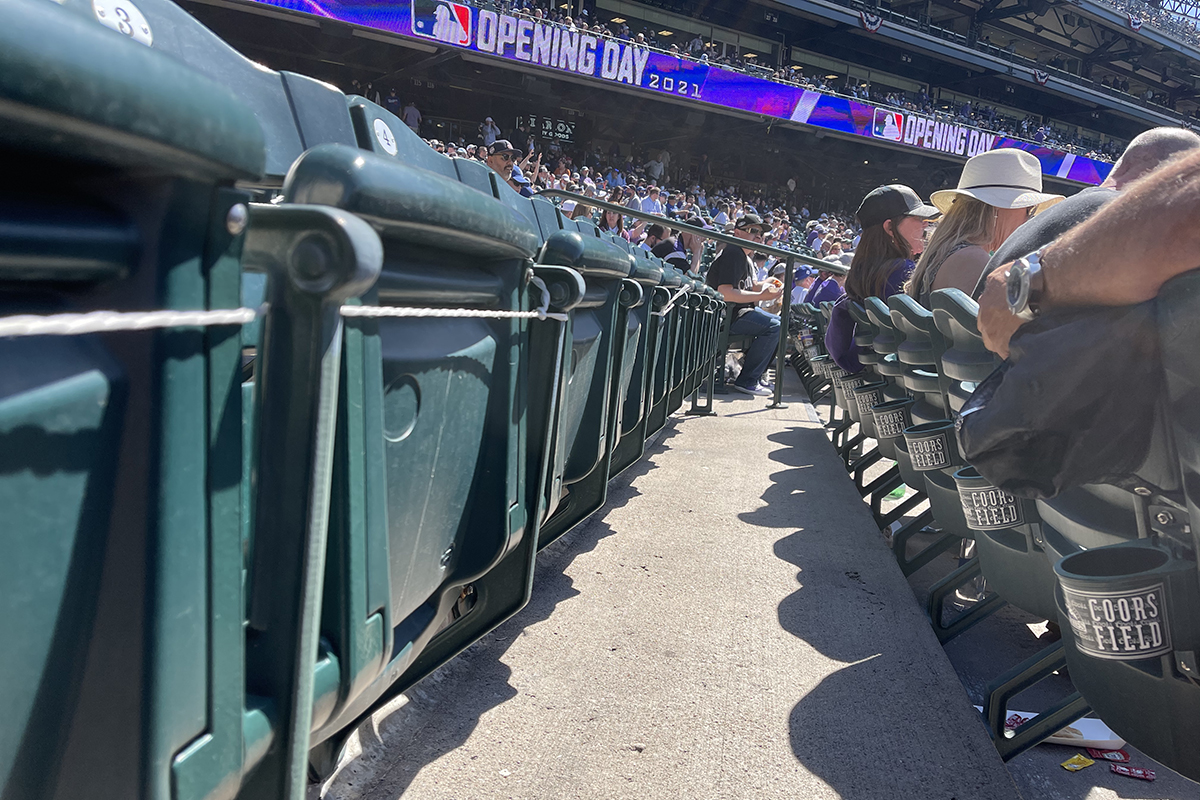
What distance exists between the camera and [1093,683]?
3.84 feet

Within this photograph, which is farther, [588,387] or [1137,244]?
[588,387]

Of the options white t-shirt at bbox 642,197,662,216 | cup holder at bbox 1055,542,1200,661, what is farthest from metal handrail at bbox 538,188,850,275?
white t-shirt at bbox 642,197,662,216

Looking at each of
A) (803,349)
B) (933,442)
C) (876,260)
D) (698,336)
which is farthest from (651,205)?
(933,442)

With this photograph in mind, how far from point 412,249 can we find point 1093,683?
1.07 m

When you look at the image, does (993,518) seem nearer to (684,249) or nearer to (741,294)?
(741,294)

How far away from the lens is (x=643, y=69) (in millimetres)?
21375

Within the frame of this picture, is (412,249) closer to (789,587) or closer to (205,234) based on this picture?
(205,234)

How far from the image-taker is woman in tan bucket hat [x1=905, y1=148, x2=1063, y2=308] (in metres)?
2.79

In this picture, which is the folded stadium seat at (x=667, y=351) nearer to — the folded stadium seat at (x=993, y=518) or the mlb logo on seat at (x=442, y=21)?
the folded stadium seat at (x=993, y=518)

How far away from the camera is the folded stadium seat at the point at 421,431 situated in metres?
0.74

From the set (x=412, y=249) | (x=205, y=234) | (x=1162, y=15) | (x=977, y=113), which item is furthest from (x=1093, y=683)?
(x=1162, y=15)

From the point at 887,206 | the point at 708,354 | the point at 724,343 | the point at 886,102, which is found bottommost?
the point at 724,343

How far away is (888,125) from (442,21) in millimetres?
15736

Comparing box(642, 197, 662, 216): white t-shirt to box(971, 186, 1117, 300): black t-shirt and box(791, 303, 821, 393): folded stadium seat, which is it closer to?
box(791, 303, 821, 393): folded stadium seat
